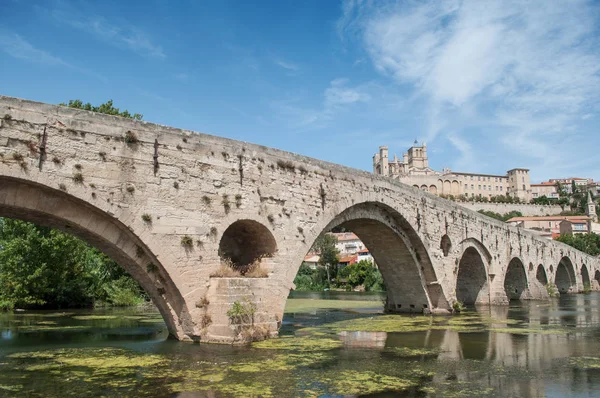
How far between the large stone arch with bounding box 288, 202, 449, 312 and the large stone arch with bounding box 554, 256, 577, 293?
32488 millimetres

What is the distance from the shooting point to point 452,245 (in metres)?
22.7

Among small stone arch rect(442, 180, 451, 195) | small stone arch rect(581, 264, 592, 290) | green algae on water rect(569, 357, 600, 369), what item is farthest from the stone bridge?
small stone arch rect(442, 180, 451, 195)

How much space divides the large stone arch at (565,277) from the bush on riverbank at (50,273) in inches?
1571

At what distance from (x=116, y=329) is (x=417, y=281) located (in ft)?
39.8

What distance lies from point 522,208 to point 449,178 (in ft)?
57.2

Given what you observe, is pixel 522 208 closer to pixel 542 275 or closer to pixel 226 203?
pixel 542 275

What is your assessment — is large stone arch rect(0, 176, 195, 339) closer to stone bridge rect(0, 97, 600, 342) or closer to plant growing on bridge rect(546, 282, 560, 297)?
stone bridge rect(0, 97, 600, 342)

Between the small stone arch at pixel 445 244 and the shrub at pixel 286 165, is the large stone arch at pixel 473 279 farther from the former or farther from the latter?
the shrub at pixel 286 165

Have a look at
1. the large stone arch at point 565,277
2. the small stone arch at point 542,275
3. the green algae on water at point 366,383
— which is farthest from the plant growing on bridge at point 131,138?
the large stone arch at point 565,277

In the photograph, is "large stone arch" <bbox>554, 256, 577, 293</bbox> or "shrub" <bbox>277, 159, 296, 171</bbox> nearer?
"shrub" <bbox>277, 159, 296, 171</bbox>

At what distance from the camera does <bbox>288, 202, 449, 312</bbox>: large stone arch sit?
63.6 feet

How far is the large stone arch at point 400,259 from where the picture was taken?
19391 millimetres

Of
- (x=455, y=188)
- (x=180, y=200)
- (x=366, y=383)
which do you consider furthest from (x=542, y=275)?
(x=455, y=188)

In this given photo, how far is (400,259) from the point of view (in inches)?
824
